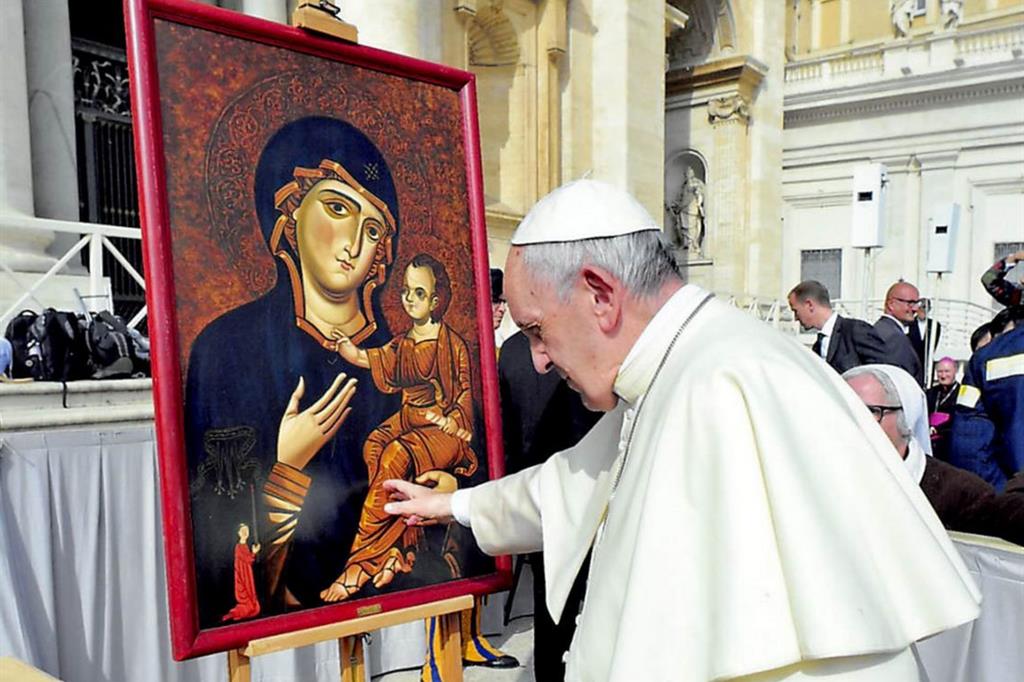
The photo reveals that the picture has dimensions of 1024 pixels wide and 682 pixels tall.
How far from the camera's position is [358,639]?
7.23 ft

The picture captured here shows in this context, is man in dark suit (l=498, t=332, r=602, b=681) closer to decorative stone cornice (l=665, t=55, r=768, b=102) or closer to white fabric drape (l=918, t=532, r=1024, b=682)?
white fabric drape (l=918, t=532, r=1024, b=682)

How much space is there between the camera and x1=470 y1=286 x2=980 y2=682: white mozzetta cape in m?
1.19

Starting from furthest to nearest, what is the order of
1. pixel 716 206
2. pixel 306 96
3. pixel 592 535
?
pixel 716 206 < pixel 306 96 < pixel 592 535

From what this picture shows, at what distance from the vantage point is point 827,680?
1246mm

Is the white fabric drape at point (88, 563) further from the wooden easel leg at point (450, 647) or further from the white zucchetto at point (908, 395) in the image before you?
the white zucchetto at point (908, 395)

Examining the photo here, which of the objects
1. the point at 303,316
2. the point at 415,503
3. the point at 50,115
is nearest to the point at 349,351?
the point at 303,316

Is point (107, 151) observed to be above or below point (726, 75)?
below

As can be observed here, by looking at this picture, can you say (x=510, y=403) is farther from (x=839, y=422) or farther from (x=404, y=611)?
(x=839, y=422)

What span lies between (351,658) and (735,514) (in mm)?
1401

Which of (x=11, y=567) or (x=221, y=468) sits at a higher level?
(x=221, y=468)

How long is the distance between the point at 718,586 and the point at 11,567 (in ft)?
8.55

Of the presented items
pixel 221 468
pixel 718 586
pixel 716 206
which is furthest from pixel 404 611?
pixel 716 206

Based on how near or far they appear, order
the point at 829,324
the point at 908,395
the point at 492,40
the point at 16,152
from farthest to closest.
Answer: the point at 492,40 < the point at 16,152 < the point at 829,324 < the point at 908,395

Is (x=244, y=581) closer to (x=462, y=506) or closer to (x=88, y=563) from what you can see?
(x=462, y=506)
